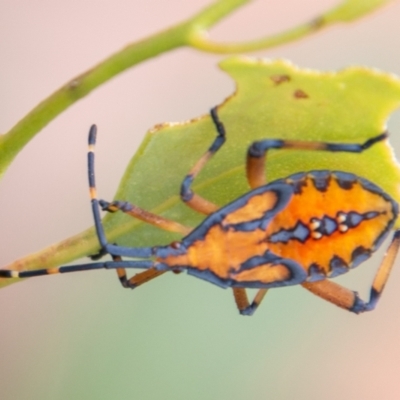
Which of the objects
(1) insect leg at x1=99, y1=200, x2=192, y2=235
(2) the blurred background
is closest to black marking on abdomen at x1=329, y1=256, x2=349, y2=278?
(1) insect leg at x1=99, y1=200, x2=192, y2=235

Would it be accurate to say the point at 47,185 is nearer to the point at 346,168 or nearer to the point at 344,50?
the point at 344,50

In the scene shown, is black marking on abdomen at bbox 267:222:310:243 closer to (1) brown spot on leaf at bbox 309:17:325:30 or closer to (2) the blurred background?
(1) brown spot on leaf at bbox 309:17:325:30

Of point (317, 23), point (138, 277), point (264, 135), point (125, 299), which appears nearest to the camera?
point (317, 23)

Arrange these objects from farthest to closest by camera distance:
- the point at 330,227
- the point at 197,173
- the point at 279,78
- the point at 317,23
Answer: the point at 330,227, the point at 197,173, the point at 279,78, the point at 317,23

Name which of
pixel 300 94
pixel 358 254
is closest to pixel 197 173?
pixel 300 94

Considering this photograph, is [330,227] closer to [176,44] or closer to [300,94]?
[300,94]

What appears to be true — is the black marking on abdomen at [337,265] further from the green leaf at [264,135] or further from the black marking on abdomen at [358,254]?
the green leaf at [264,135]

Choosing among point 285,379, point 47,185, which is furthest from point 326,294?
point 47,185

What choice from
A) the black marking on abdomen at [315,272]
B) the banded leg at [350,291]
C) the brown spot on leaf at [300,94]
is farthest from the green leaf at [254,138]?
the banded leg at [350,291]
